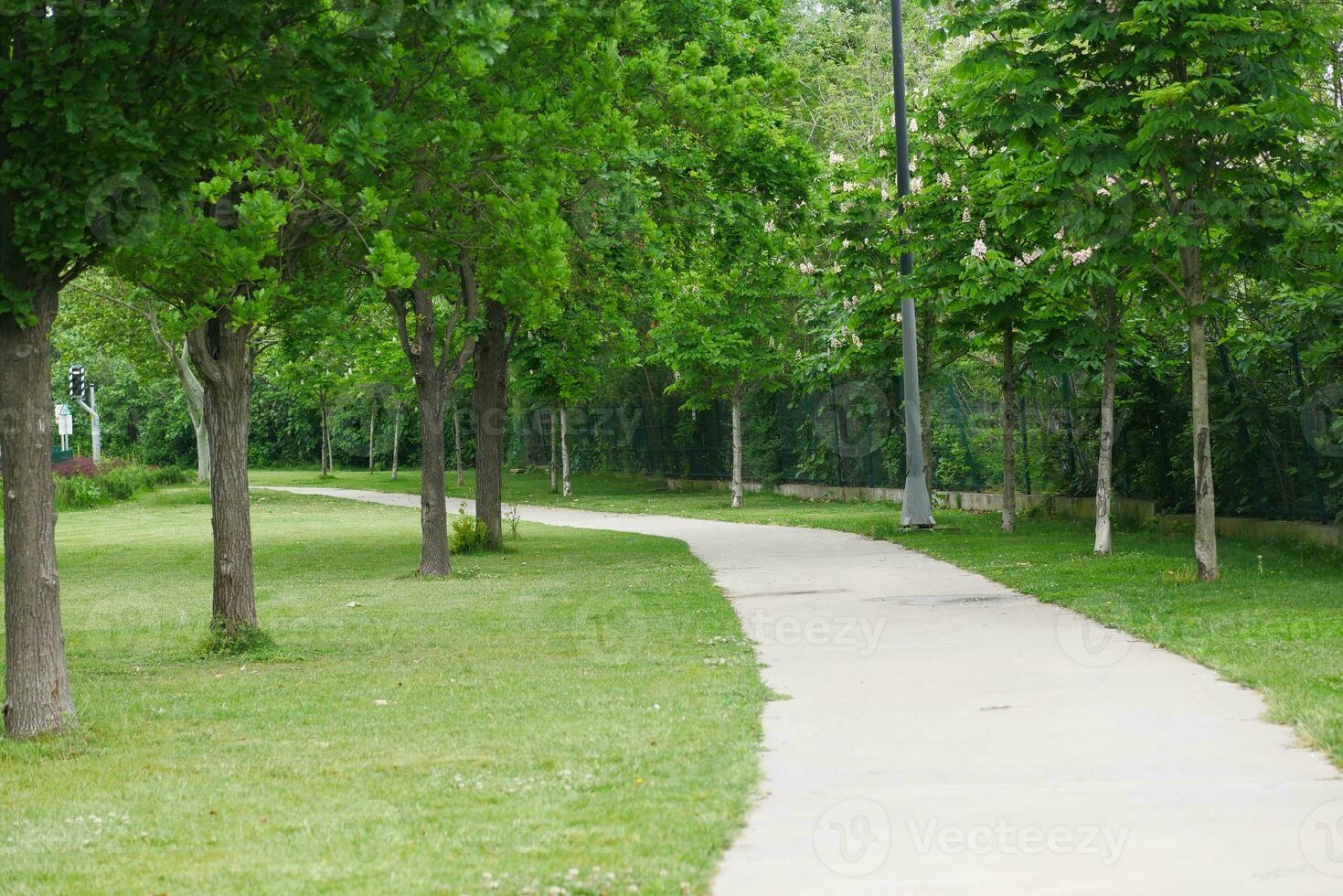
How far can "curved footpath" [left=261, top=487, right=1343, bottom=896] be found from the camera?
5.16 m

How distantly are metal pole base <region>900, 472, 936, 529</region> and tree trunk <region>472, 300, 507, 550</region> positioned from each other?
6.51 m

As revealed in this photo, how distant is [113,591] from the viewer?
61.8ft

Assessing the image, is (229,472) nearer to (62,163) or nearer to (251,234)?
(251,234)

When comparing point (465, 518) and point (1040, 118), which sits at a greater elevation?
point (1040, 118)

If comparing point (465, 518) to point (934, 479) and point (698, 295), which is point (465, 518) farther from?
point (934, 479)

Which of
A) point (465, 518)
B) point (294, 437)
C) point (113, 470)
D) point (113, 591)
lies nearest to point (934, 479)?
point (465, 518)

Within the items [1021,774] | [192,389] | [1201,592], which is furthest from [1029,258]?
[192,389]

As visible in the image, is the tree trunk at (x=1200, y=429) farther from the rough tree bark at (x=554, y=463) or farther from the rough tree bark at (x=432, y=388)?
the rough tree bark at (x=554, y=463)

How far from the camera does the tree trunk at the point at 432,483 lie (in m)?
19.2

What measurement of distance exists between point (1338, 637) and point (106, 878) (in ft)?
27.0

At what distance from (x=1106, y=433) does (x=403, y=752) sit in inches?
480

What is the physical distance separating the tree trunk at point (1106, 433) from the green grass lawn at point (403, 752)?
4.90 metres

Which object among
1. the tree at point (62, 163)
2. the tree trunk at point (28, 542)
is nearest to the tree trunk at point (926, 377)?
the tree at point (62, 163)

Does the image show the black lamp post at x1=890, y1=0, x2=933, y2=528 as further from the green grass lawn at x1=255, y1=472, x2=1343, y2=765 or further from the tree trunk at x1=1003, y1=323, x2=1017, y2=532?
the tree trunk at x1=1003, y1=323, x2=1017, y2=532
